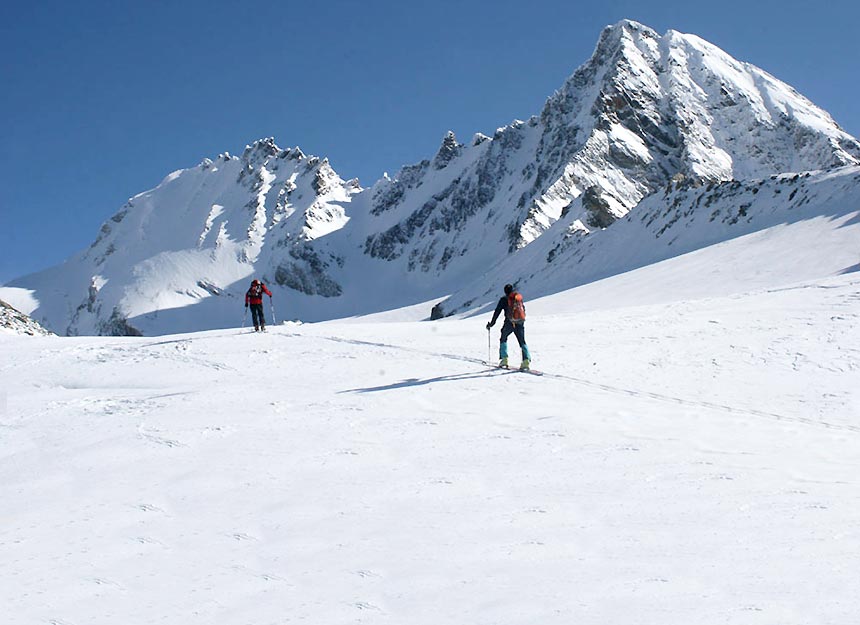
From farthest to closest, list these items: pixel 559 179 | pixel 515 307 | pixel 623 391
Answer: pixel 559 179 < pixel 515 307 < pixel 623 391

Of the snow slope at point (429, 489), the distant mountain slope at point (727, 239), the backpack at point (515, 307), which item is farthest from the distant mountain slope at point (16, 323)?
the distant mountain slope at point (727, 239)

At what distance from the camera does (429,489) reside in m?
7.95

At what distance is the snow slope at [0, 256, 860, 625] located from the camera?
Answer: 583 centimetres

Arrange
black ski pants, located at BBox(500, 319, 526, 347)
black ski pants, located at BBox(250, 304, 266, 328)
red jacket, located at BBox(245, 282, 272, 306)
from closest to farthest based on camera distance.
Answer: black ski pants, located at BBox(500, 319, 526, 347)
black ski pants, located at BBox(250, 304, 266, 328)
red jacket, located at BBox(245, 282, 272, 306)

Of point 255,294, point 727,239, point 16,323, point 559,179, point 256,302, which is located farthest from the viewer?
point 559,179

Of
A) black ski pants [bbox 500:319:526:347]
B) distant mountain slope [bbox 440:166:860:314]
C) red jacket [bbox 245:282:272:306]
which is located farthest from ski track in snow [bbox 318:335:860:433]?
distant mountain slope [bbox 440:166:860:314]

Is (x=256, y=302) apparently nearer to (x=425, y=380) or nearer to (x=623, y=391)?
(x=425, y=380)

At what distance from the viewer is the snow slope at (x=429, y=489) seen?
19.1 feet

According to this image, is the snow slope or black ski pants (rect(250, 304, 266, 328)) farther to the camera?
black ski pants (rect(250, 304, 266, 328))

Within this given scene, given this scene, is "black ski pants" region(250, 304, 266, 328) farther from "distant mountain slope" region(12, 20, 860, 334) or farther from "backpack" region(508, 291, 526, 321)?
"distant mountain slope" region(12, 20, 860, 334)

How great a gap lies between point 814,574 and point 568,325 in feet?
49.1

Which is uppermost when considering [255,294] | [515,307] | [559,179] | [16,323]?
[559,179]

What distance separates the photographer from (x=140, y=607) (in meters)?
5.96

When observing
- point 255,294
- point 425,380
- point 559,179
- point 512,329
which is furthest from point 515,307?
point 559,179
